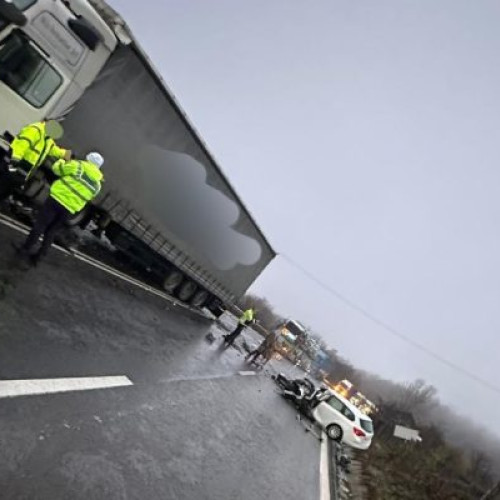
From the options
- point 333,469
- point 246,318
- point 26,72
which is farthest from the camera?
point 246,318

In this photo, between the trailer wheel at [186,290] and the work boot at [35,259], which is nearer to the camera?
the work boot at [35,259]

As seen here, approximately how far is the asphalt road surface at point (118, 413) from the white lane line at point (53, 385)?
2.5 inches

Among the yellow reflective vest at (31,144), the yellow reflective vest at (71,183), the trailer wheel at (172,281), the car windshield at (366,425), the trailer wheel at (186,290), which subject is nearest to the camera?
the yellow reflective vest at (31,144)

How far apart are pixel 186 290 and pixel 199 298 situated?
1.20m

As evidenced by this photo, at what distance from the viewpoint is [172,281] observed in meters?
15.0

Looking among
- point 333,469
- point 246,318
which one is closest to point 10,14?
point 333,469

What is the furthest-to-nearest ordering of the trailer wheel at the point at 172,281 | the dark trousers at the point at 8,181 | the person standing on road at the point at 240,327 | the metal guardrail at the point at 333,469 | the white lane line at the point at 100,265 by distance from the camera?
the person standing on road at the point at 240,327
the trailer wheel at the point at 172,281
the metal guardrail at the point at 333,469
the white lane line at the point at 100,265
the dark trousers at the point at 8,181

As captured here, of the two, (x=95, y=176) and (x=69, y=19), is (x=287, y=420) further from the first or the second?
(x=69, y=19)

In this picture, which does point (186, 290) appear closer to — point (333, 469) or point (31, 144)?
point (333, 469)

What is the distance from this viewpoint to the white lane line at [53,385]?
14.0 ft

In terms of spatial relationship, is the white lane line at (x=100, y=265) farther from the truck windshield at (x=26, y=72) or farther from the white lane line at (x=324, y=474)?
A: the white lane line at (x=324, y=474)

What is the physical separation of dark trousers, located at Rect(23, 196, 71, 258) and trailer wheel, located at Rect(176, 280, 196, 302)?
7893mm

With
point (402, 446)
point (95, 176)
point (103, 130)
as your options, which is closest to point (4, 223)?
point (95, 176)

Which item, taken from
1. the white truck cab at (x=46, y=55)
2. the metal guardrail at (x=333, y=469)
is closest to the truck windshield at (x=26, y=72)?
the white truck cab at (x=46, y=55)
